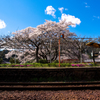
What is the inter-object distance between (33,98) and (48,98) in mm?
654

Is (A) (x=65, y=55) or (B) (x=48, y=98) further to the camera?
(A) (x=65, y=55)

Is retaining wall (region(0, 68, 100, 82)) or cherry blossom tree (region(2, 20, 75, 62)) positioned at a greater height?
cherry blossom tree (region(2, 20, 75, 62))

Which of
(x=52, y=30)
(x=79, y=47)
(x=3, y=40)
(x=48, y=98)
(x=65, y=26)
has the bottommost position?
(x=48, y=98)

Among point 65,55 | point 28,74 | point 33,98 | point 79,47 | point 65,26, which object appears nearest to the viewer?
A: point 33,98

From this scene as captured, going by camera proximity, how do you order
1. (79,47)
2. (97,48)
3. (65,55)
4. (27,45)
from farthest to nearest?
(27,45)
(65,55)
(79,47)
(97,48)

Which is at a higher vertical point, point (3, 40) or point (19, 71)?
point (3, 40)

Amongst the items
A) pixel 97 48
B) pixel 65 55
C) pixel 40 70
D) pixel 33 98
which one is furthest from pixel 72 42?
pixel 33 98

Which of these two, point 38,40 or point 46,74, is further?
point 38,40

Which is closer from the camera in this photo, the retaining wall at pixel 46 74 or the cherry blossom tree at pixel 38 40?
the retaining wall at pixel 46 74

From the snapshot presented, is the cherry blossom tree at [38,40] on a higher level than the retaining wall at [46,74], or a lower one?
higher

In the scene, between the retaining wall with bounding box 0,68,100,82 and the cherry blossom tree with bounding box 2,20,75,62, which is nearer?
the retaining wall with bounding box 0,68,100,82

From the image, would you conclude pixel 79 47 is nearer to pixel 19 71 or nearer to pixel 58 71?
pixel 58 71

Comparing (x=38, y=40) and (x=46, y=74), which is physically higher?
(x=38, y=40)

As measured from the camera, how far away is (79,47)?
536 inches
